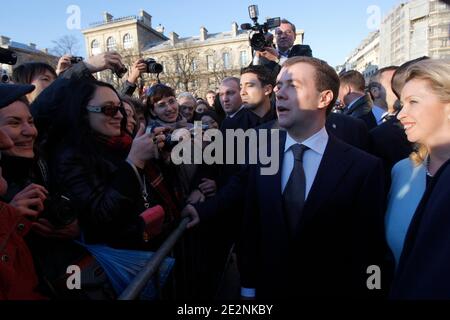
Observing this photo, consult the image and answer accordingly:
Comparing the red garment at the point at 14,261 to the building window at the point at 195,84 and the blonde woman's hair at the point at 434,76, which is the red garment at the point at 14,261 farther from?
the building window at the point at 195,84

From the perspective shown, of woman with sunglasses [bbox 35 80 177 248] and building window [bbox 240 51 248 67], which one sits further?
building window [bbox 240 51 248 67]

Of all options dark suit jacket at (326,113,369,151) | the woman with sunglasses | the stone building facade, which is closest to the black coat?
the woman with sunglasses

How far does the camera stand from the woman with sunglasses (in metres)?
1.72

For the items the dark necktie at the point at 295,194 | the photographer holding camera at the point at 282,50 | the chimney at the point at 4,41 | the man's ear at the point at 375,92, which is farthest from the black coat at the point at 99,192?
the chimney at the point at 4,41

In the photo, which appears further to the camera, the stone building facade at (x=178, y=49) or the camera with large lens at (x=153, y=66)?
the stone building facade at (x=178, y=49)

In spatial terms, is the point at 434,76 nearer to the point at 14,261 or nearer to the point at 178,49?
the point at 14,261

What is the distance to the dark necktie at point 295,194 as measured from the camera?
1.86m

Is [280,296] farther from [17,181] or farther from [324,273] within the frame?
[17,181]

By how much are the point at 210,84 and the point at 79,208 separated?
3971 cm

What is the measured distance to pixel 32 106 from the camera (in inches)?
86.5

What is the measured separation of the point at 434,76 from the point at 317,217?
946 mm

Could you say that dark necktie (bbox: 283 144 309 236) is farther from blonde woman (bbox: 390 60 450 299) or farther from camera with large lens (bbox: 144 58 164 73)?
camera with large lens (bbox: 144 58 164 73)

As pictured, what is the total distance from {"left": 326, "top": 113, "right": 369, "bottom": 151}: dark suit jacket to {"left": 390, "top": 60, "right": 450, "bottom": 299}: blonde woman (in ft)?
2.54
